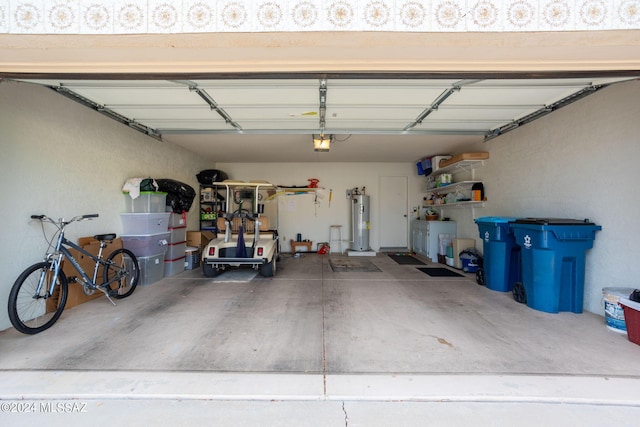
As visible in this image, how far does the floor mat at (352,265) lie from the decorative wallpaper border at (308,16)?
13.7 ft

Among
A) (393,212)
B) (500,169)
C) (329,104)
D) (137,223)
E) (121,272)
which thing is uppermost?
(329,104)

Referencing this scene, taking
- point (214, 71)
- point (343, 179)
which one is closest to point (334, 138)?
point (343, 179)

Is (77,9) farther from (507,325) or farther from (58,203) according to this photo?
(507,325)

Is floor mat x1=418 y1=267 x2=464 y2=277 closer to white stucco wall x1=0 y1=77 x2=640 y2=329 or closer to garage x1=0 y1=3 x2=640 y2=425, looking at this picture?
garage x1=0 y1=3 x2=640 y2=425

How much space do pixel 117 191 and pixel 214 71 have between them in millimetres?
3181

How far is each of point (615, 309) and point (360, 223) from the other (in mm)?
4829

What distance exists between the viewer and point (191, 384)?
1.67 m

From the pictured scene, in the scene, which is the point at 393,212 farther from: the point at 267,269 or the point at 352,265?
the point at 267,269

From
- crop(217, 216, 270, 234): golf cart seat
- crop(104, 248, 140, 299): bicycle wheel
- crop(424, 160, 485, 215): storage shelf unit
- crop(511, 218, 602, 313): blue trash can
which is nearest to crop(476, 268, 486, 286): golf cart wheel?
crop(511, 218, 602, 313): blue trash can

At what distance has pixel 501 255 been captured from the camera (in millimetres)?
3623

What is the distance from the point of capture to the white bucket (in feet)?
7.75

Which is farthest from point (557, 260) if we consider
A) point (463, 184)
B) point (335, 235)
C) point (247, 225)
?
point (335, 235)

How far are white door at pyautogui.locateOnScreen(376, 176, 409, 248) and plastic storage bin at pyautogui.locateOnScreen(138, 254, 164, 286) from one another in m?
5.48

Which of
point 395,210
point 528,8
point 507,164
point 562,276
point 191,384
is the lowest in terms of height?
point 191,384
